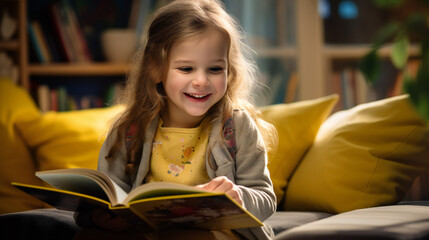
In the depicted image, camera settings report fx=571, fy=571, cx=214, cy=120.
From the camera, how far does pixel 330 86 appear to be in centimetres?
286

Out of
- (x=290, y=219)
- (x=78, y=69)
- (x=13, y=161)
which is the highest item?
(x=78, y=69)

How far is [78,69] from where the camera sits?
2.88 metres

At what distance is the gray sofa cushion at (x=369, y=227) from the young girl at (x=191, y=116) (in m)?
0.17

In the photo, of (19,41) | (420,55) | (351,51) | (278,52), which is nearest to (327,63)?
(351,51)

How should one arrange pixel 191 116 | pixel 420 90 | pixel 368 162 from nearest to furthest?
pixel 420 90, pixel 191 116, pixel 368 162

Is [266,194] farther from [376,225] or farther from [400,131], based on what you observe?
[400,131]

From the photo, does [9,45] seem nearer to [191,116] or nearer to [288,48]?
[288,48]

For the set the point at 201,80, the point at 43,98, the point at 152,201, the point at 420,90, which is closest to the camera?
the point at 420,90

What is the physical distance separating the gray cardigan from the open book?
0.42 feet

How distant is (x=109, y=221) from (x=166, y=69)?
388 mm

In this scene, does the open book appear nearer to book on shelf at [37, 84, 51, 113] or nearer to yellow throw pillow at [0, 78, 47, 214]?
yellow throw pillow at [0, 78, 47, 214]

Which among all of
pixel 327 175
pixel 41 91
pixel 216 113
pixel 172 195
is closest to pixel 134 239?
pixel 172 195

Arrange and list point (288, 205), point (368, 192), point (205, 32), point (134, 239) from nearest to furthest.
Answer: point (134, 239), point (205, 32), point (368, 192), point (288, 205)

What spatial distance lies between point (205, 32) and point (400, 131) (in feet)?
1.98
